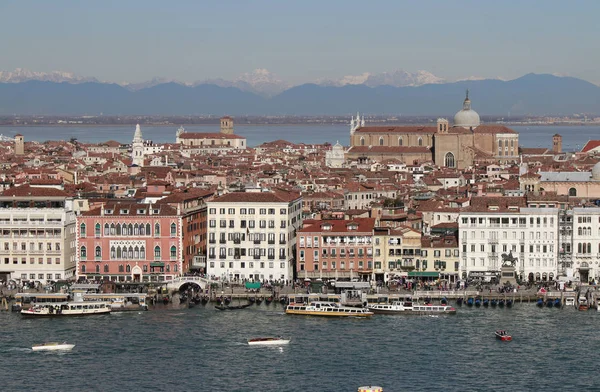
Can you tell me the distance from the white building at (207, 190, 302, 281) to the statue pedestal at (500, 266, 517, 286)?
20.2 feet

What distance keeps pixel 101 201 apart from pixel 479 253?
11.8 meters

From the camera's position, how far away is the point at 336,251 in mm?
41375

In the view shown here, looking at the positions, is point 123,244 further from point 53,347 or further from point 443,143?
point 443,143

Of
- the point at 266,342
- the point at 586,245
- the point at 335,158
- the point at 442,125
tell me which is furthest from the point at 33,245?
the point at 442,125

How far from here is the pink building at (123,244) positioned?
41094mm

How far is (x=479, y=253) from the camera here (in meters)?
41.2

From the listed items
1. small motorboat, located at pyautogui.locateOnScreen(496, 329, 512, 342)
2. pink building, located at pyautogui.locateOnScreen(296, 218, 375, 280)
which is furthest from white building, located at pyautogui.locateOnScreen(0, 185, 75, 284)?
small motorboat, located at pyautogui.locateOnScreen(496, 329, 512, 342)

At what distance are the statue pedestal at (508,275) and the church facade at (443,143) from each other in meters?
56.5

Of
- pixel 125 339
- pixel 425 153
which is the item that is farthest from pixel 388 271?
pixel 425 153

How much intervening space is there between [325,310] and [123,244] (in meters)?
7.33

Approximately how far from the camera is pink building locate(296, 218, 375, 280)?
41.3m

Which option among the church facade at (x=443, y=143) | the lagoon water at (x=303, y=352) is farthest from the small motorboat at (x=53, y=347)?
the church facade at (x=443, y=143)

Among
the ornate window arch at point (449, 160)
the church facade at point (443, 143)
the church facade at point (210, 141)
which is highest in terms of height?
the church facade at point (210, 141)

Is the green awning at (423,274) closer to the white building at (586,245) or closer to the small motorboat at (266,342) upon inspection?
the white building at (586,245)
